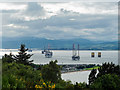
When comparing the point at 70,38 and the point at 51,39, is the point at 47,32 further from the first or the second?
the point at 70,38

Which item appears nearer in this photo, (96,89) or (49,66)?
(96,89)

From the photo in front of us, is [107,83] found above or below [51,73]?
above

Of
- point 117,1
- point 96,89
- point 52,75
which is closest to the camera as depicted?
point 96,89

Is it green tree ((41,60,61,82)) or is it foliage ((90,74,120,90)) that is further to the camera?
green tree ((41,60,61,82))

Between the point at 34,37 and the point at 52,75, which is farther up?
the point at 34,37

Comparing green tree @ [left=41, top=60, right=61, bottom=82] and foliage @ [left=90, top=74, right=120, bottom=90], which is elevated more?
foliage @ [left=90, top=74, right=120, bottom=90]

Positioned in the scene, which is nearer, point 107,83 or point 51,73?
point 107,83

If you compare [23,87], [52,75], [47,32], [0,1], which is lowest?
[52,75]

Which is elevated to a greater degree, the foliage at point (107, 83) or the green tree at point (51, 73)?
the foliage at point (107, 83)

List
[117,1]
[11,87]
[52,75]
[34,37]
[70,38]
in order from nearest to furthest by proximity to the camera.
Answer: [11,87] → [117,1] → [52,75] → [70,38] → [34,37]

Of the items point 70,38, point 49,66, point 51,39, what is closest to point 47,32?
point 51,39

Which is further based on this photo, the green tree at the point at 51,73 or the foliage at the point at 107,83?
the green tree at the point at 51,73
